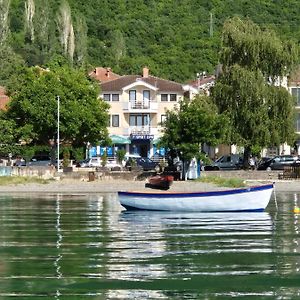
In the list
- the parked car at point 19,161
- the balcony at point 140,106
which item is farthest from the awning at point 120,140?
the parked car at point 19,161

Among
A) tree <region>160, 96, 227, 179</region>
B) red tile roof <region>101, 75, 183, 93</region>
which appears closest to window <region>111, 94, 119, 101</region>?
red tile roof <region>101, 75, 183, 93</region>

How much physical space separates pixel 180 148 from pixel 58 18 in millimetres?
68508

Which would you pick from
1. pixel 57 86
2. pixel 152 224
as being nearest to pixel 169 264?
pixel 152 224

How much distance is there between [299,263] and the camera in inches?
1035

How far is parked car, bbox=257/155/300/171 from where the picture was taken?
7862 centimetres

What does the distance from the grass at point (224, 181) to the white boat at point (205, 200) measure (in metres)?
17.2

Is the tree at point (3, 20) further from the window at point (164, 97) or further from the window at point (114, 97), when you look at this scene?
the window at point (164, 97)

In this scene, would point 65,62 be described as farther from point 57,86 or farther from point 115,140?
point 57,86

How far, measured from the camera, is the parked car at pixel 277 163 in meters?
78.6

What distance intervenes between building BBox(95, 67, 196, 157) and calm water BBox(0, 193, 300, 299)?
59.4 meters

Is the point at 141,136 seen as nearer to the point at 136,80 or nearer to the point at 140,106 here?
the point at 140,106

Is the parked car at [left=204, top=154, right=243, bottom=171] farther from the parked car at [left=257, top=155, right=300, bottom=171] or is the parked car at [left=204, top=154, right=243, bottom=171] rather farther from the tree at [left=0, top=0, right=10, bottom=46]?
the tree at [left=0, top=0, right=10, bottom=46]

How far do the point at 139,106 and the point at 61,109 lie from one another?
2055cm

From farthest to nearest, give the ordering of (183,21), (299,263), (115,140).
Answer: (183,21)
(115,140)
(299,263)
